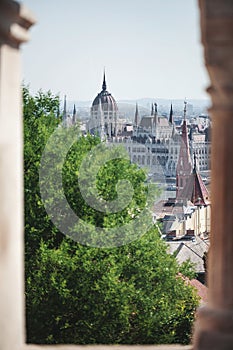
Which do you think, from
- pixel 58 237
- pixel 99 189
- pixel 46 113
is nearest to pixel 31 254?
pixel 58 237

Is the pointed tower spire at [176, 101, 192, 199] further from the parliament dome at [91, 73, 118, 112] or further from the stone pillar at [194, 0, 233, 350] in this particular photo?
the stone pillar at [194, 0, 233, 350]

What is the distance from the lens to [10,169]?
11.9 feet

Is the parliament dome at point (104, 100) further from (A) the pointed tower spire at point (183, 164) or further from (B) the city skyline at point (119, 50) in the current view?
(A) the pointed tower spire at point (183, 164)

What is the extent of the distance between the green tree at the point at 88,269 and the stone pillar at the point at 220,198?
14.4 meters

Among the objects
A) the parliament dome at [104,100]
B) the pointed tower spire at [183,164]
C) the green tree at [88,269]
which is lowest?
the green tree at [88,269]

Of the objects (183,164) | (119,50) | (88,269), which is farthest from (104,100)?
(88,269)

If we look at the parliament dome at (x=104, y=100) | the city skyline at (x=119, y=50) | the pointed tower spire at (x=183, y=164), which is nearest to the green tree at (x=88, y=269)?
the city skyline at (x=119, y=50)

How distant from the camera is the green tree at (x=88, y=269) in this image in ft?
60.4

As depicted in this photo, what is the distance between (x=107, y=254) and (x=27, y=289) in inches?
80.7

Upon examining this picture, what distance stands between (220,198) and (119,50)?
56.1 m

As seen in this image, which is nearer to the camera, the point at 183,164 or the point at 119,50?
the point at 119,50

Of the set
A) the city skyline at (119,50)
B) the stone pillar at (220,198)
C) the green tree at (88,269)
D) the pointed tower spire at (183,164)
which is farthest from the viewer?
the pointed tower spire at (183,164)

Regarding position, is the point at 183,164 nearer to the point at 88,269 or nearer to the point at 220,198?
the point at 88,269

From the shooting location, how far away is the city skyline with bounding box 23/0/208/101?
173ft
